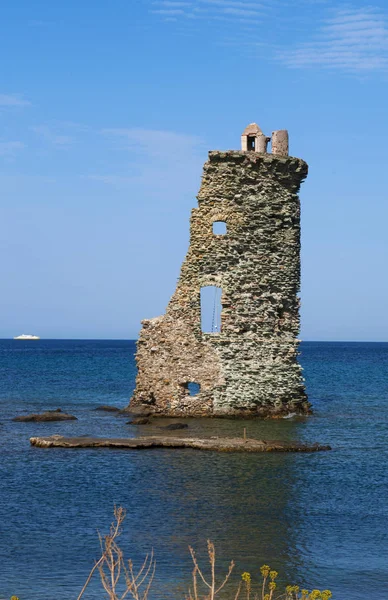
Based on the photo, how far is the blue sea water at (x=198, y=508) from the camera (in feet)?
39.5

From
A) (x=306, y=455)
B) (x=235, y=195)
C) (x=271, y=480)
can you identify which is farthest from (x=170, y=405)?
(x=271, y=480)

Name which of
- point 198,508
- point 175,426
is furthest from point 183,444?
point 198,508

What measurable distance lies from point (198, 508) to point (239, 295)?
1422 centimetres

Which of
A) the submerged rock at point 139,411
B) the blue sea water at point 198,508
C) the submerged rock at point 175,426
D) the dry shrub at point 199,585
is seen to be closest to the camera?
the dry shrub at point 199,585

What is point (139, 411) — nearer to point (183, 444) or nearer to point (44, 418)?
point (44, 418)

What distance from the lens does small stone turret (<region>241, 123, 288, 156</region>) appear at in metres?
30.7

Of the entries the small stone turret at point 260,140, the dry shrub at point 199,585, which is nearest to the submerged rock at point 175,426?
the small stone turret at point 260,140

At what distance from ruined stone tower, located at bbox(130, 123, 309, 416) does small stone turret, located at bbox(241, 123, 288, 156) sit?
1.66 ft

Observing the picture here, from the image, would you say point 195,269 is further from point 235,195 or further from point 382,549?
point 382,549

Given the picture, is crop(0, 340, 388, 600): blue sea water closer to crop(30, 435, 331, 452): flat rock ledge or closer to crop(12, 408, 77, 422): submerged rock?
crop(30, 435, 331, 452): flat rock ledge

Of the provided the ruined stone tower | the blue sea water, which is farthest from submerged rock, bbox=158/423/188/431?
the ruined stone tower

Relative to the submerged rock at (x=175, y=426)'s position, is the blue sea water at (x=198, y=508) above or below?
below

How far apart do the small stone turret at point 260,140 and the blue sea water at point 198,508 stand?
856 cm

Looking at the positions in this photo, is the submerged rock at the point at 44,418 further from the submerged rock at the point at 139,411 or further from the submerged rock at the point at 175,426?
the submerged rock at the point at 175,426
